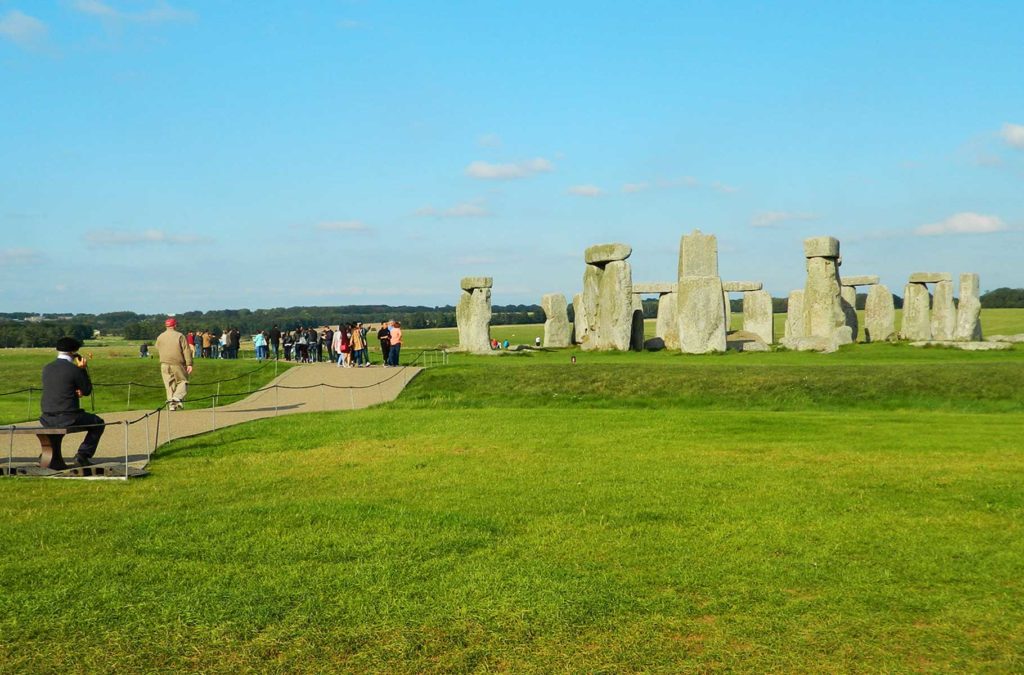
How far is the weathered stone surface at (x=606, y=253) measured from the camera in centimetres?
3284

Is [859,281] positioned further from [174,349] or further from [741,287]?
[174,349]

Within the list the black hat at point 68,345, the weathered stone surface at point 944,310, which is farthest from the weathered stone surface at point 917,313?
the black hat at point 68,345

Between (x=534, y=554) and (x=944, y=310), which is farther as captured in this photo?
(x=944, y=310)

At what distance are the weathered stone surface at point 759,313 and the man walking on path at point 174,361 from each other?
3054cm

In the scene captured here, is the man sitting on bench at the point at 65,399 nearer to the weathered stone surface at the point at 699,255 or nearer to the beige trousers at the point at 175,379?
the beige trousers at the point at 175,379

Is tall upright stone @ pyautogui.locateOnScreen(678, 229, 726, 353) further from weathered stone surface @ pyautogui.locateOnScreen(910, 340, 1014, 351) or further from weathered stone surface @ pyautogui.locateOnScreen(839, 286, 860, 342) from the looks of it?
weathered stone surface @ pyautogui.locateOnScreen(839, 286, 860, 342)

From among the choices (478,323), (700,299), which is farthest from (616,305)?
(478,323)

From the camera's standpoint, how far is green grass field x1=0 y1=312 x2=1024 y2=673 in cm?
564

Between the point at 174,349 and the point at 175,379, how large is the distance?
70cm

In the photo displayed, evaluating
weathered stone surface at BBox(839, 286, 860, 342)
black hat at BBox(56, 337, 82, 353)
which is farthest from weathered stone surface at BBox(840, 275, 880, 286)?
black hat at BBox(56, 337, 82, 353)

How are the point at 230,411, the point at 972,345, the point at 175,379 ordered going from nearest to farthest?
the point at 230,411 < the point at 175,379 < the point at 972,345

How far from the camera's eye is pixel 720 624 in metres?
6.04

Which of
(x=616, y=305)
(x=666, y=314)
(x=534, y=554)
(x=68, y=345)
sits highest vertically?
(x=616, y=305)

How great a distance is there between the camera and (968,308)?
130 ft
